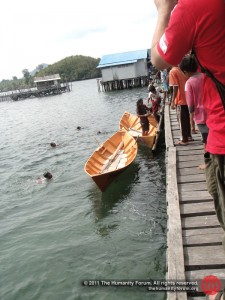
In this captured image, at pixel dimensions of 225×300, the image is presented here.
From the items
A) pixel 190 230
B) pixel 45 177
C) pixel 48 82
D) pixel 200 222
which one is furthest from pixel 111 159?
pixel 48 82

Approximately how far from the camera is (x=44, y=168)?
47.1ft

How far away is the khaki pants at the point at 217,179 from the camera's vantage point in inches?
76.7

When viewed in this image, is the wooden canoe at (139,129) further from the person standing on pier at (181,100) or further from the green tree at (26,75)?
the green tree at (26,75)

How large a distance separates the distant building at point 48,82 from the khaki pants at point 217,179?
251 feet

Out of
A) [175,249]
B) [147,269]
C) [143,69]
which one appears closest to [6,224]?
[147,269]

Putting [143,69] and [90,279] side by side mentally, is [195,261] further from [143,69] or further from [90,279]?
[143,69]

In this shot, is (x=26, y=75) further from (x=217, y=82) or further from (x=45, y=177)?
(x=217, y=82)

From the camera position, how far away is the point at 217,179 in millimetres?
1989

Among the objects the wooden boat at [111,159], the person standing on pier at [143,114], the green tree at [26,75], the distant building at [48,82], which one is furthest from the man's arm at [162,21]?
the green tree at [26,75]

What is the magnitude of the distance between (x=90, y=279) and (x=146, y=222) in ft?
7.05

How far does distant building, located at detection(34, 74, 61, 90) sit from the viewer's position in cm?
7550

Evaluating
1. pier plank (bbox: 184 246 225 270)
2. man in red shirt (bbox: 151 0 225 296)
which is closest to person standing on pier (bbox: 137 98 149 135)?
pier plank (bbox: 184 246 225 270)

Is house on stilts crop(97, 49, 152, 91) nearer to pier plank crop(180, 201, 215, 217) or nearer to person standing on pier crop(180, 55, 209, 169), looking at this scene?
person standing on pier crop(180, 55, 209, 169)

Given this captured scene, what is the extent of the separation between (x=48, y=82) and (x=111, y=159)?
229 ft
